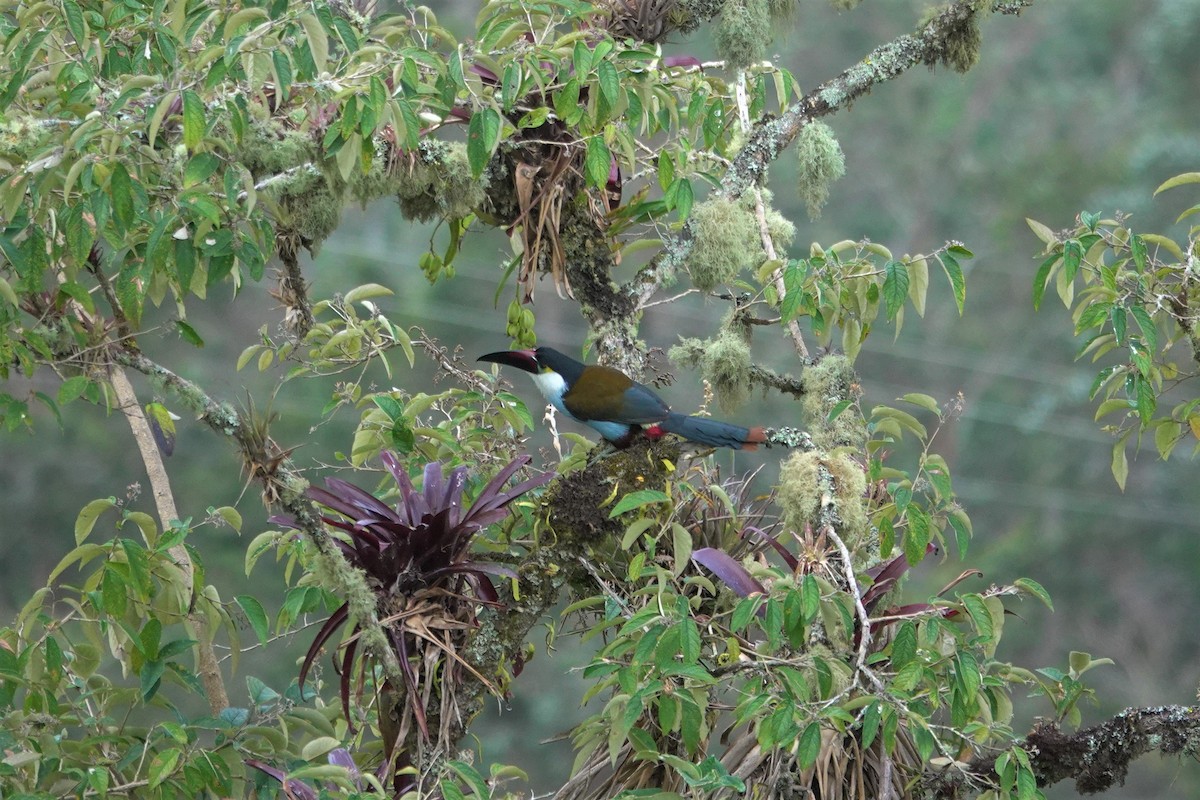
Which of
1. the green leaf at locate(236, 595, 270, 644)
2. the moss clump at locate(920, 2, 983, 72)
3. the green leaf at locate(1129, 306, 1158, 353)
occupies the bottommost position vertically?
the green leaf at locate(236, 595, 270, 644)

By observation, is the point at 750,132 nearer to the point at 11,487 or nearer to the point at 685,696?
the point at 685,696

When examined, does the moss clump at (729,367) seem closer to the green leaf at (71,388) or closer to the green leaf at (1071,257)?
the green leaf at (1071,257)

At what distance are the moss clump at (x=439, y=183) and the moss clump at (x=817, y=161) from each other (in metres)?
0.78

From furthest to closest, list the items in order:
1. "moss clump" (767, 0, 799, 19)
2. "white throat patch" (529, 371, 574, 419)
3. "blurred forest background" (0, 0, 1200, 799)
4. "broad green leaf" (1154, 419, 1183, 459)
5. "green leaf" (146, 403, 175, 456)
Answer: "blurred forest background" (0, 0, 1200, 799) < "moss clump" (767, 0, 799, 19) < "white throat patch" (529, 371, 574, 419) < "broad green leaf" (1154, 419, 1183, 459) < "green leaf" (146, 403, 175, 456)

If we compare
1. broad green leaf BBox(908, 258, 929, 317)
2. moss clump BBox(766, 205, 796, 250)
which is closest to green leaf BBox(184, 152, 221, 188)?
broad green leaf BBox(908, 258, 929, 317)

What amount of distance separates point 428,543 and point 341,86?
824 millimetres

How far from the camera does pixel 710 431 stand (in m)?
2.73

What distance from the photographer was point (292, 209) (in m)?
2.61

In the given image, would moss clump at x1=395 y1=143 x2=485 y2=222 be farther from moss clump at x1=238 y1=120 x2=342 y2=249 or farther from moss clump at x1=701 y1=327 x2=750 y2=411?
moss clump at x1=701 y1=327 x2=750 y2=411

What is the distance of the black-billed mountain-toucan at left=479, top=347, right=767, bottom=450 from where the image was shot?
2.68m

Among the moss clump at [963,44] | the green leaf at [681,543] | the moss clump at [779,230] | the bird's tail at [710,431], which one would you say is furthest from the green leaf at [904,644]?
the moss clump at [963,44]

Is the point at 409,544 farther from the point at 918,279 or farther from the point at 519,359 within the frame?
the point at 918,279

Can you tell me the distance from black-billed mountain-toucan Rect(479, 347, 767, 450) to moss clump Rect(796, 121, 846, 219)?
0.60 metres

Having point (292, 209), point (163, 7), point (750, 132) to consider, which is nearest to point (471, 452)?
point (292, 209)
